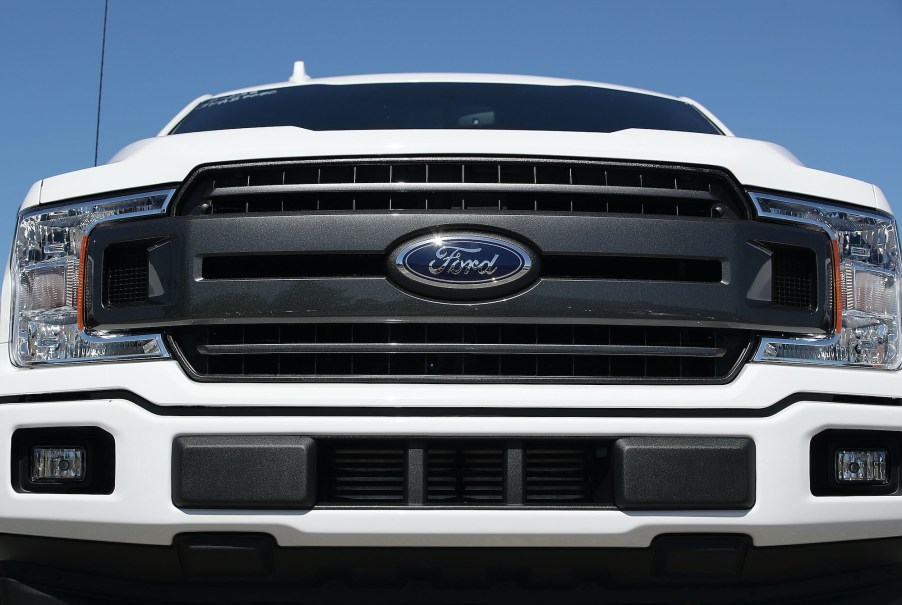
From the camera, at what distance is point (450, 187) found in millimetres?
2537

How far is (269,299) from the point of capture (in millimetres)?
2484

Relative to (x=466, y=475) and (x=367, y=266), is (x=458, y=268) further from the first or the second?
(x=466, y=475)

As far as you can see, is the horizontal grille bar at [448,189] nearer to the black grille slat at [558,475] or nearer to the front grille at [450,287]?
the front grille at [450,287]

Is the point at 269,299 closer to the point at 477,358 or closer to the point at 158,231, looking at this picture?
the point at 158,231

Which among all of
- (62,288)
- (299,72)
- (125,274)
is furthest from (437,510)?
(299,72)

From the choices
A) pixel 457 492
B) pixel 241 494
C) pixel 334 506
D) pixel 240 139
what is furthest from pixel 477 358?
pixel 240 139

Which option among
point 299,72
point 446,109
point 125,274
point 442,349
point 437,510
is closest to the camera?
point 437,510

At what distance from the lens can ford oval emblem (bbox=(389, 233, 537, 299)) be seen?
245 centimetres

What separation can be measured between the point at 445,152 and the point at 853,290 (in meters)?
1.12

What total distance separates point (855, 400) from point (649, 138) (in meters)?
0.86

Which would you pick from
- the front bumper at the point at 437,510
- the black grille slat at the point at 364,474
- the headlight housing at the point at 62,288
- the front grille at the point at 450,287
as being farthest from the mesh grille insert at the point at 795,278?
the headlight housing at the point at 62,288

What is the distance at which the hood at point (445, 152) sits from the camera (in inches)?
101

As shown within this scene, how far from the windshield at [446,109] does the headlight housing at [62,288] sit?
1096mm

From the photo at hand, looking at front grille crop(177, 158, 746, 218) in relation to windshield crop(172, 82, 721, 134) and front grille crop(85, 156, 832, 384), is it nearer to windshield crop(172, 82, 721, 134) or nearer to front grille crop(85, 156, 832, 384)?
front grille crop(85, 156, 832, 384)
